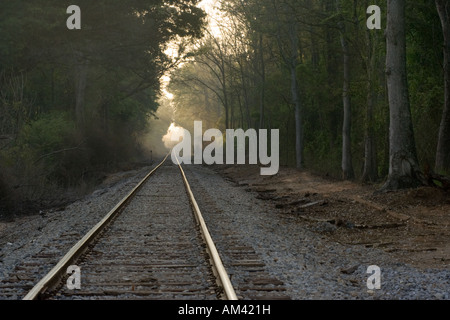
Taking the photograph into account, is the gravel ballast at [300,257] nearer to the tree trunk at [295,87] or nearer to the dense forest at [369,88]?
the dense forest at [369,88]

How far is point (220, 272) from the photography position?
7.05 m

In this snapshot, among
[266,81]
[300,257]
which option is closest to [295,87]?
[266,81]

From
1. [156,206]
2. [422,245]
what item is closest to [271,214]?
[156,206]

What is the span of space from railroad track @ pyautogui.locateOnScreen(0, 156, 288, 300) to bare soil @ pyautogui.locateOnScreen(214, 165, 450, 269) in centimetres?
256

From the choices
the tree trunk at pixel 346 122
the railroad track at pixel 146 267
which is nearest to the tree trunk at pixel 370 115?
the tree trunk at pixel 346 122

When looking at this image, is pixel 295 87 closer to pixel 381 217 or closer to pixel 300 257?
pixel 381 217

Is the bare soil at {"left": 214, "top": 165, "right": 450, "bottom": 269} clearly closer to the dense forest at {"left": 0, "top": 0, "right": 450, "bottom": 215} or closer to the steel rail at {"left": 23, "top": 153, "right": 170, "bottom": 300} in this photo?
the dense forest at {"left": 0, "top": 0, "right": 450, "bottom": 215}

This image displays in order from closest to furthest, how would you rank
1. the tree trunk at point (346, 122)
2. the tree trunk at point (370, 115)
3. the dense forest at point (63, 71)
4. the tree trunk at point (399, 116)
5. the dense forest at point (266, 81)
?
the tree trunk at point (399, 116) < the dense forest at point (266, 81) < the tree trunk at point (370, 115) < the dense forest at point (63, 71) < the tree trunk at point (346, 122)

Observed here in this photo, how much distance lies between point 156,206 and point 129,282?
8.37 metres

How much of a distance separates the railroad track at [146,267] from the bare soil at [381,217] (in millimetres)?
2558

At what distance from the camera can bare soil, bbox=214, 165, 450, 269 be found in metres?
9.70

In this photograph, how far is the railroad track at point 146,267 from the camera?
6516mm

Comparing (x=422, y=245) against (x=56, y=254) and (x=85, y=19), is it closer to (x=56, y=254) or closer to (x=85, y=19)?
(x=56, y=254)

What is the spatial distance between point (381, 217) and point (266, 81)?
24.8m
